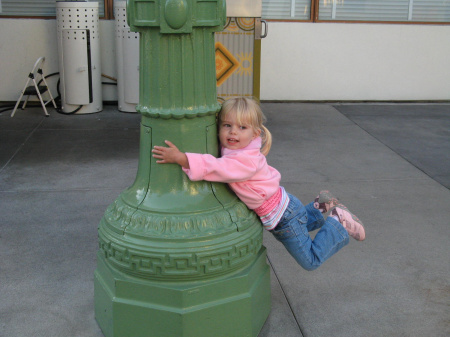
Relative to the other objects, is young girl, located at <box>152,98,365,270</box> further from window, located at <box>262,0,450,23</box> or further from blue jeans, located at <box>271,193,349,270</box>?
window, located at <box>262,0,450,23</box>

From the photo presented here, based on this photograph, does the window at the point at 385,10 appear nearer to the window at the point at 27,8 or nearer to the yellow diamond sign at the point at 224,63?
the yellow diamond sign at the point at 224,63

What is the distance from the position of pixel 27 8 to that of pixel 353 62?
5.20 meters

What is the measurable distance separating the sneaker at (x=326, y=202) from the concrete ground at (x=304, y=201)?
491 millimetres

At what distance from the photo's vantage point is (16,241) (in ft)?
12.5

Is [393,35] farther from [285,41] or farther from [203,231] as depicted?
[203,231]

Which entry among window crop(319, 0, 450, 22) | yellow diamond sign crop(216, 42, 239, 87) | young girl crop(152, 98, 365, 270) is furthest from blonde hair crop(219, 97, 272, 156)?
window crop(319, 0, 450, 22)

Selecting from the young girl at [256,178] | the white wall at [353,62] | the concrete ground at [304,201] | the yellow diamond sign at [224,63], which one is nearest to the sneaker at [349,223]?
the young girl at [256,178]

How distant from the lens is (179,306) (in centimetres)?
243

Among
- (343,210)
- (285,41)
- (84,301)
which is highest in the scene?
(285,41)

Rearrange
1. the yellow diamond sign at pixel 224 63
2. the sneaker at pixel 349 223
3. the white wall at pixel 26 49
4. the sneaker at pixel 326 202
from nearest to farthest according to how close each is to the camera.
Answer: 1. the sneaker at pixel 349 223
2. the sneaker at pixel 326 202
3. the yellow diamond sign at pixel 224 63
4. the white wall at pixel 26 49

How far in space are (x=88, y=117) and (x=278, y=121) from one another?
8.76ft

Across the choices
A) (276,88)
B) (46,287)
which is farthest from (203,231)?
(276,88)

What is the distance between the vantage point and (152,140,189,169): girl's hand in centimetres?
243

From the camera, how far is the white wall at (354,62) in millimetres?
8969
